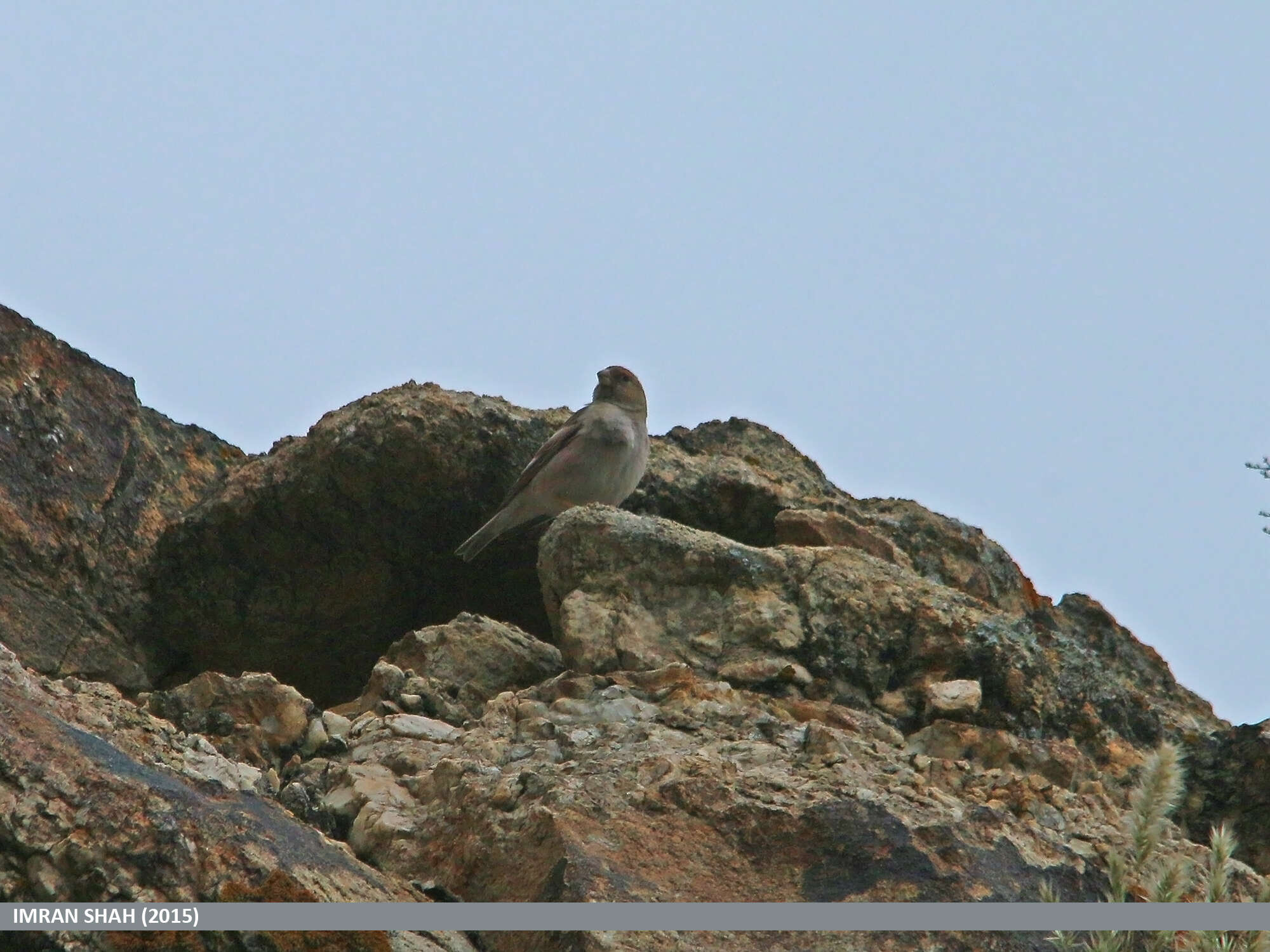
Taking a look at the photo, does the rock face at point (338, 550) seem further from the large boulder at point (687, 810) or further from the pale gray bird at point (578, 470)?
the large boulder at point (687, 810)

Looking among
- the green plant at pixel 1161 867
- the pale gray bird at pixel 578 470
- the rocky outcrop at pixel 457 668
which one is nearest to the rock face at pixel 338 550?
the pale gray bird at pixel 578 470

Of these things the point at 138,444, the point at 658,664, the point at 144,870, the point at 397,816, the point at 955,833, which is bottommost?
the point at 144,870

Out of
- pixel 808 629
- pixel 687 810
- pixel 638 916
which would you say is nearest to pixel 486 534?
pixel 808 629

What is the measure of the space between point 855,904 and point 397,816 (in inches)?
53.6

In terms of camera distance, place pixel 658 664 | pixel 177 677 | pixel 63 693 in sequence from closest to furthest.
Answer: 1. pixel 63 693
2. pixel 658 664
3. pixel 177 677

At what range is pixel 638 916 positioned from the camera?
3.63 metres

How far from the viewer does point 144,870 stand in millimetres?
3484

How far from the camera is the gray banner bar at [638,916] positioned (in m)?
3.22

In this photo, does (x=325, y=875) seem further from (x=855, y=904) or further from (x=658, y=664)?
(x=658, y=664)

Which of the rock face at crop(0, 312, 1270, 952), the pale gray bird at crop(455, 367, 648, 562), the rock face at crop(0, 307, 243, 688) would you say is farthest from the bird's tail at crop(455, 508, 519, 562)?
the rock face at crop(0, 307, 243, 688)

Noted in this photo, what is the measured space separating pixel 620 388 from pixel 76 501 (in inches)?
180

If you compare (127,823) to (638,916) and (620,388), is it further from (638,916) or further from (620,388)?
(620,388)

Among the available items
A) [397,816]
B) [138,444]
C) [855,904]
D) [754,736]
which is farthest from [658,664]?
[138,444]

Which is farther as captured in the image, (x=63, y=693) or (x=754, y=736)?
(x=754, y=736)
